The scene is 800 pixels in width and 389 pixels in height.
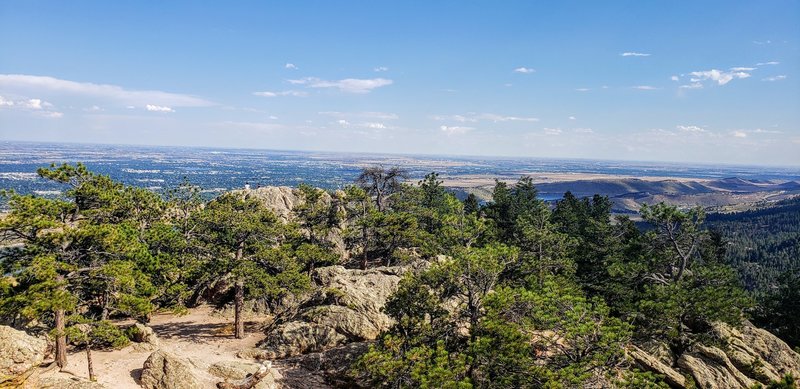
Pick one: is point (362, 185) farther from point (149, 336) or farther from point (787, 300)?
point (787, 300)

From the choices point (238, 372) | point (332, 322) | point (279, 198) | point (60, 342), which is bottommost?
point (238, 372)

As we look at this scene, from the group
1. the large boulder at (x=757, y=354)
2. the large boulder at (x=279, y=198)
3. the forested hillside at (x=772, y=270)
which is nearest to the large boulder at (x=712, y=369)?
the large boulder at (x=757, y=354)

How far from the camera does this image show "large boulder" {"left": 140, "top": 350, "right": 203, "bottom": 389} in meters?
23.2

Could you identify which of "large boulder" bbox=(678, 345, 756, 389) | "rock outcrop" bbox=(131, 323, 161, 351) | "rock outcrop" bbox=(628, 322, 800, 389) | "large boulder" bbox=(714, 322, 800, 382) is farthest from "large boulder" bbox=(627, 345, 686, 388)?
"rock outcrop" bbox=(131, 323, 161, 351)

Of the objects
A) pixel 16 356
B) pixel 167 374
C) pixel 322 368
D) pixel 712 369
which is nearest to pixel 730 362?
pixel 712 369

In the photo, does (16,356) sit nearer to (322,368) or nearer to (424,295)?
(322,368)

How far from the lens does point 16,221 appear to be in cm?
2125

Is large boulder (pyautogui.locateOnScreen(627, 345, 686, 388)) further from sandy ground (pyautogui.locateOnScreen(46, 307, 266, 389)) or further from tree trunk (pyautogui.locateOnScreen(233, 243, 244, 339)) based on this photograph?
tree trunk (pyautogui.locateOnScreen(233, 243, 244, 339))

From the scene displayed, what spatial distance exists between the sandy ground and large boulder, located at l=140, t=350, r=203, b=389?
101cm

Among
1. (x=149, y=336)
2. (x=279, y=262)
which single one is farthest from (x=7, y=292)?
(x=279, y=262)

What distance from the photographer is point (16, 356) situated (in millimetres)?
19203

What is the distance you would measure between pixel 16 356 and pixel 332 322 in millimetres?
18089

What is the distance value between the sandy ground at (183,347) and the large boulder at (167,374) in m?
1.01

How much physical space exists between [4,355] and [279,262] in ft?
62.3
